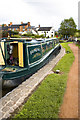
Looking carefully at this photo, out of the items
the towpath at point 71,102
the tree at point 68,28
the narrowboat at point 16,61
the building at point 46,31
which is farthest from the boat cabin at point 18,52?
the building at point 46,31

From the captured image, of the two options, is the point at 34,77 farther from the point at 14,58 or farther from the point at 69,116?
the point at 69,116

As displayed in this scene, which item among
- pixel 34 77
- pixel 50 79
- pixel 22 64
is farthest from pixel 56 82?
pixel 22 64

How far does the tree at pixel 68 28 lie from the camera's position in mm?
41562

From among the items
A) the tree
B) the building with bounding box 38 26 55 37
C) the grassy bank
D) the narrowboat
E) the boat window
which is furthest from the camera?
the building with bounding box 38 26 55 37

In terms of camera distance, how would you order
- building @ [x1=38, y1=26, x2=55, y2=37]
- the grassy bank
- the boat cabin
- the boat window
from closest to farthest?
the grassy bank
the boat cabin
the boat window
building @ [x1=38, y1=26, x2=55, y2=37]

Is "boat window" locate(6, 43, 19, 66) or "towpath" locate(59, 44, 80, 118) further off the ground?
"boat window" locate(6, 43, 19, 66)

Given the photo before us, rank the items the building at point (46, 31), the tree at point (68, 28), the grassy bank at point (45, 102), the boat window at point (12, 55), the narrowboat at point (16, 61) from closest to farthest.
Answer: the grassy bank at point (45, 102) < the narrowboat at point (16, 61) < the boat window at point (12, 55) < the tree at point (68, 28) < the building at point (46, 31)

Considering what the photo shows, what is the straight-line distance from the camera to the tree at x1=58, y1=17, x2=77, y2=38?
41.6 metres

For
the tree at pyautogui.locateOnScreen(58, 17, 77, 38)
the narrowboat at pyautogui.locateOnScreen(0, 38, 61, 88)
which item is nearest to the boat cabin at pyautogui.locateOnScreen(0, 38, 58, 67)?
the narrowboat at pyautogui.locateOnScreen(0, 38, 61, 88)

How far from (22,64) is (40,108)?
104 inches

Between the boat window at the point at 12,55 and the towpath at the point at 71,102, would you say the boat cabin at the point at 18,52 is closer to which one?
the boat window at the point at 12,55

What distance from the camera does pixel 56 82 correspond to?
5680 millimetres

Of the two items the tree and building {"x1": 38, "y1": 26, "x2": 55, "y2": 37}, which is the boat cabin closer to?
the tree

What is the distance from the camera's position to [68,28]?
41.5 meters
